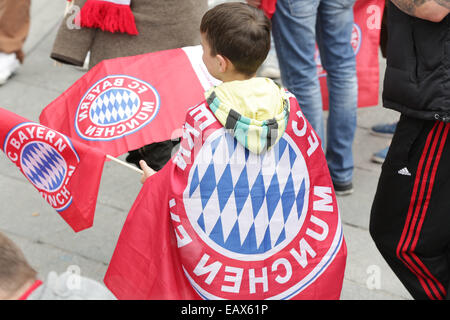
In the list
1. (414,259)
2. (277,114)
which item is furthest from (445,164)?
(277,114)

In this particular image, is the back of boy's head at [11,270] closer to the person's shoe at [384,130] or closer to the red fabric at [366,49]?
the red fabric at [366,49]

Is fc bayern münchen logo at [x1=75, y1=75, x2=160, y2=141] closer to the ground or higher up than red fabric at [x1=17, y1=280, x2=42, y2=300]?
closer to the ground

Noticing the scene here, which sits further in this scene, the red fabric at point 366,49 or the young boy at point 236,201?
the red fabric at point 366,49

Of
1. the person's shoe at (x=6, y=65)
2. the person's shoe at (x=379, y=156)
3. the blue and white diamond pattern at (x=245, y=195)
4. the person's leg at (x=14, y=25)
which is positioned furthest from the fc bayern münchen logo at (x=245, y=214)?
the person's leg at (x=14, y=25)

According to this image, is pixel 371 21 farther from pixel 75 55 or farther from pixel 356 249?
pixel 75 55

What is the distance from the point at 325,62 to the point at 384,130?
0.97 meters

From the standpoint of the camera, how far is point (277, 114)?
243cm

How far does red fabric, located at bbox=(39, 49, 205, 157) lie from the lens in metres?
2.86

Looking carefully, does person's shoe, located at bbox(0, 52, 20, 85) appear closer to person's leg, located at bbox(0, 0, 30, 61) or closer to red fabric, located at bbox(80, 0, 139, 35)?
person's leg, located at bbox(0, 0, 30, 61)

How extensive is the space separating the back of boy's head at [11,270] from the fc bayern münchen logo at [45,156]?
2.69ft

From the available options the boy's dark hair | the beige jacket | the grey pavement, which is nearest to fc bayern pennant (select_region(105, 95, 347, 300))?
the boy's dark hair

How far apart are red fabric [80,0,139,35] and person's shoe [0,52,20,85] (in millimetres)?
1808

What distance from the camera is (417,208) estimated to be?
2.84 m

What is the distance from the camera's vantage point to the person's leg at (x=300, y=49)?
3629 mm
